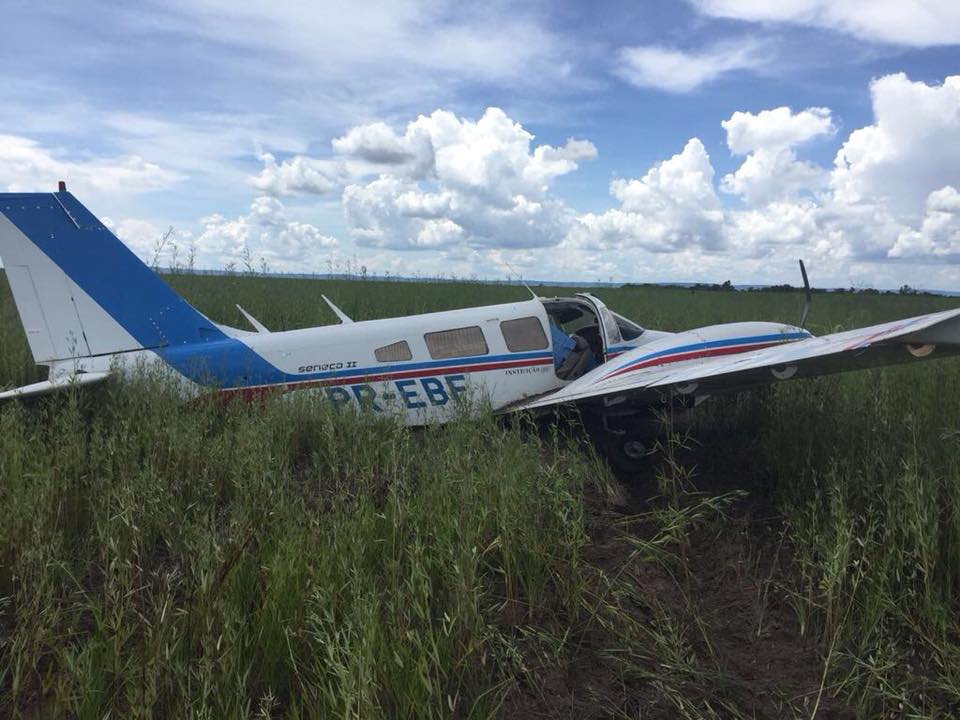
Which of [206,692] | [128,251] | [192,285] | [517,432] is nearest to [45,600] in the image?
[206,692]

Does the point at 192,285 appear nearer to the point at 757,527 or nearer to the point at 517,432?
the point at 517,432

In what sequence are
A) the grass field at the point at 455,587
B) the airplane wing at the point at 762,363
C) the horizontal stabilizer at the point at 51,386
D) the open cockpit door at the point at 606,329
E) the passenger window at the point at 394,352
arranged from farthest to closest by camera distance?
the open cockpit door at the point at 606,329 → the passenger window at the point at 394,352 → the horizontal stabilizer at the point at 51,386 → the airplane wing at the point at 762,363 → the grass field at the point at 455,587

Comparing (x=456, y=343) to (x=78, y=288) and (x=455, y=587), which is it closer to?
(x=78, y=288)

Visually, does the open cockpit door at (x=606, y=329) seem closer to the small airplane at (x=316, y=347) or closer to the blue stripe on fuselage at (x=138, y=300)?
the small airplane at (x=316, y=347)

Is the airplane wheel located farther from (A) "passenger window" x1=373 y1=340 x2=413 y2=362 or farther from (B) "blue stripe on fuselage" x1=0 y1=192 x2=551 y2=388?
(A) "passenger window" x1=373 y1=340 x2=413 y2=362

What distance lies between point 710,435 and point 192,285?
16.2m

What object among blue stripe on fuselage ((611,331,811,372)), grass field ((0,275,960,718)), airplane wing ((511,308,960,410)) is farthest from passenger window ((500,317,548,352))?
grass field ((0,275,960,718))

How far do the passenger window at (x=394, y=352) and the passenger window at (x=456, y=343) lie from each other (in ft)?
0.78

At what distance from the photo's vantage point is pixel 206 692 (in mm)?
1876

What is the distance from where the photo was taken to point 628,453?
5.68 meters

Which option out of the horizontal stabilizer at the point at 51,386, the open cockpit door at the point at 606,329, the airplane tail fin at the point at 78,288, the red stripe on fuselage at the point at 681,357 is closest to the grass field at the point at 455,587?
the horizontal stabilizer at the point at 51,386

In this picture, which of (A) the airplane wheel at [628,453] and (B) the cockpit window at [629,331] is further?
(B) the cockpit window at [629,331]

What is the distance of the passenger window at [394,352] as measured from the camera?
6.52 meters

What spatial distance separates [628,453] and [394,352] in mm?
2639
